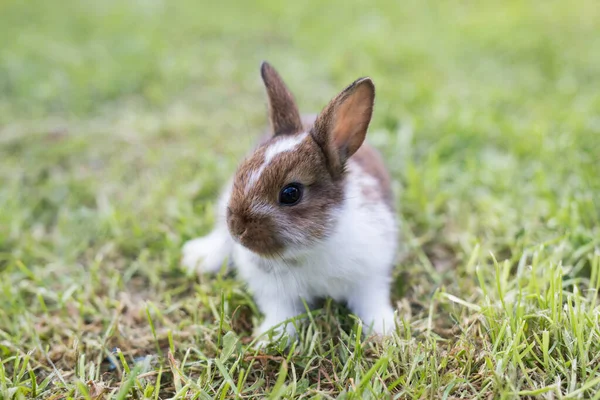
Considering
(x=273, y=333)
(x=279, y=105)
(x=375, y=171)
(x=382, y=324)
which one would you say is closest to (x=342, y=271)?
(x=382, y=324)

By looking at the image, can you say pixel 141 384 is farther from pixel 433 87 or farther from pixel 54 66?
pixel 54 66

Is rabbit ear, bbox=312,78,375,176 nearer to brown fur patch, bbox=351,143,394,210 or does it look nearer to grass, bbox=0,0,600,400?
brown fur patch, bbox=351,143,394,210

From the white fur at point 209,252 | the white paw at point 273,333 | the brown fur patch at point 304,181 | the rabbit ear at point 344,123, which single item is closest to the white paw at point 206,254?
the white fur at point 209,252

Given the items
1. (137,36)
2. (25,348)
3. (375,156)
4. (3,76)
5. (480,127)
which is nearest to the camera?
(25,348)

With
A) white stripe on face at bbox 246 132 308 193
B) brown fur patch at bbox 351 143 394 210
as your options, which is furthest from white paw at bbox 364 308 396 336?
white stripe on face at bbox 246 132 308 193

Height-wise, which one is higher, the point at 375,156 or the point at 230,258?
the point at 375,156

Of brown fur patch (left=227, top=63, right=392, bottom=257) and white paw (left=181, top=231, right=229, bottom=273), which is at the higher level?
brown fur patch (left=227, top=63, right=392, bottom=257)

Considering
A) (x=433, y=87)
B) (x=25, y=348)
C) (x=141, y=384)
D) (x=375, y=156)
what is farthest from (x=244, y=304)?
(x=433, y=87)

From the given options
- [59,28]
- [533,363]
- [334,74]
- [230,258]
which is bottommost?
[533,363]
